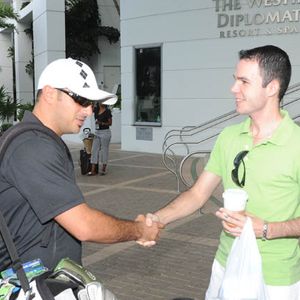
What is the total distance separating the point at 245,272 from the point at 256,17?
12115mm

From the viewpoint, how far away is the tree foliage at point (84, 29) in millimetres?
24241

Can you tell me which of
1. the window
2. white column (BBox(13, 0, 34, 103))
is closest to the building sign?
the window

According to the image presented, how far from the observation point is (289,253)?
236 cm

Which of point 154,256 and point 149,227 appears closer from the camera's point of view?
point 149,227

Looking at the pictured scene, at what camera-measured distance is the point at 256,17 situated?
43.5 feet

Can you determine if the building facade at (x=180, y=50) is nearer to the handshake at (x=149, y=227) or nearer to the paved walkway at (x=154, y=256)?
the paved walkway at (x=154, y=256)

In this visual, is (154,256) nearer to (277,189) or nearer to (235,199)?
(277,189)

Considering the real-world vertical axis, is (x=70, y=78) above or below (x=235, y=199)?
above

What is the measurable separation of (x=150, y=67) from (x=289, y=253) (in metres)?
13.7

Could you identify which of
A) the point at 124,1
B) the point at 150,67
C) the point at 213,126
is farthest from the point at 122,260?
the point at 124,1

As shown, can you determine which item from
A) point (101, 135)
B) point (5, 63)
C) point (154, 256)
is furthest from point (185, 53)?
point (5, 63)

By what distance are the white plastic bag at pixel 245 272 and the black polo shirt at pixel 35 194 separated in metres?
0.69

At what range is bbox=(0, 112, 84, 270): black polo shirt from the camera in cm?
203

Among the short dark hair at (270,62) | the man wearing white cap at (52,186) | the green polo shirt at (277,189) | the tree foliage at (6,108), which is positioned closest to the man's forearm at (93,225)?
the man wearing white cap at (52,186)
